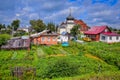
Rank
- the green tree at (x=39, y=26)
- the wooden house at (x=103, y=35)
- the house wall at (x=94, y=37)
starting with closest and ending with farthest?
the wooden house at (x=103, y=35) → the house wall at (x=94, y=37) → the green tree at (x=39, y=26)

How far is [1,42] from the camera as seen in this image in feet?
98.6

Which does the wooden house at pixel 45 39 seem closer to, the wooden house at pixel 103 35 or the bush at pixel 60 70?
the wooden house at pixel 103 35

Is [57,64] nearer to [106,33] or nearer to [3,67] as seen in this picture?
[3,67]

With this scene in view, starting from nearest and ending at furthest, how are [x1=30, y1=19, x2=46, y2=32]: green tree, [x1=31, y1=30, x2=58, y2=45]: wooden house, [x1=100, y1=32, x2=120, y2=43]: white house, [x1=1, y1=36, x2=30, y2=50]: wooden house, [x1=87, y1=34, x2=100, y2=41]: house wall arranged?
1. [x1=1, y1=36, x2=30, y2=50]: wooden house
2. [x1=31, y1=30, x2=58, y2=45]: wooden house
3. [x1=100, y1=32, x2=120, y2=43]: white house
4. [x1=87, y1=34, x2=100, y2=41]: house wall
5. [x1=30, y1=19, x2=46, y2=32]: green tree

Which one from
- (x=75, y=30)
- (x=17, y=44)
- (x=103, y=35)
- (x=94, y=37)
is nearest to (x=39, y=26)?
(x=75, y=30)

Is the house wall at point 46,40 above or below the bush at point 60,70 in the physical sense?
above

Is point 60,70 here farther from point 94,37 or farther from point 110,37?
point 94,37

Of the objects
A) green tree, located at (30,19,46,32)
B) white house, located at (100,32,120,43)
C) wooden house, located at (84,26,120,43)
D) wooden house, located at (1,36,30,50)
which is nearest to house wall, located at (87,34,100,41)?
wooden house, located at (84,26,120,43)

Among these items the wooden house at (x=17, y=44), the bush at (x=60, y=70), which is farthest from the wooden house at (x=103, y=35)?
the bush at (x=60, y=70)

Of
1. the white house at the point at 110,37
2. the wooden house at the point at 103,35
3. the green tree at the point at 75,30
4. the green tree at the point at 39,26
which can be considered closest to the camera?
the white house at the point at 110,37

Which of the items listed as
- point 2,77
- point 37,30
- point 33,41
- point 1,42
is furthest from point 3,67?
point 37,30

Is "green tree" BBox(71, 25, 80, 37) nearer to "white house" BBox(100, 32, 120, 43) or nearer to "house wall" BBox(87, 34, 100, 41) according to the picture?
"house wall" BBox(87, 34, 100, 41)

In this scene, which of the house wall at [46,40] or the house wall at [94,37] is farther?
the house wall at [94,37]

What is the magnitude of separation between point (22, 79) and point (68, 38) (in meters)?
35.2
